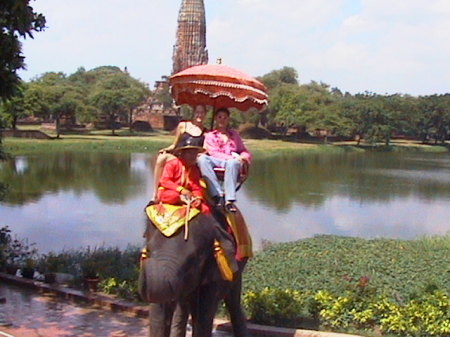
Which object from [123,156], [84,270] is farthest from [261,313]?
[123,156]

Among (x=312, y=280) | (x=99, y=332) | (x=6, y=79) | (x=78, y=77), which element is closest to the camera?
(x=99, y=332)

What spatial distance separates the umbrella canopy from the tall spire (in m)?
51.6

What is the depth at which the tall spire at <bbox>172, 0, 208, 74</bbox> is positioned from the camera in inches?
2210

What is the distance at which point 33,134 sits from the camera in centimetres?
4081

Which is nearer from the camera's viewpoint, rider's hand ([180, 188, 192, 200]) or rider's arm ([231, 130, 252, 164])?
rider's hand ([180, 188, 192, 200])

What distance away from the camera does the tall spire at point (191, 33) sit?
56.1 meters

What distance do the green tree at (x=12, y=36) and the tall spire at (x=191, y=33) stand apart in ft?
161

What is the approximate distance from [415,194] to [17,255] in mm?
17307

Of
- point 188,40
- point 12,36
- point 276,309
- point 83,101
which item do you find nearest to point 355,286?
point 276,309

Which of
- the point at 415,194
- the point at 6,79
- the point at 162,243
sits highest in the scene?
the point at 6,79

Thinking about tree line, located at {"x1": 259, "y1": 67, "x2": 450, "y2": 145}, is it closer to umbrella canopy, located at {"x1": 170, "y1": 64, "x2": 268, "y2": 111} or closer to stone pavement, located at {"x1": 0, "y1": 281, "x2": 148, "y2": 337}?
stone pavement, located at {"x1": 0, "y1": 281, "x2": 148, "y2": 337}

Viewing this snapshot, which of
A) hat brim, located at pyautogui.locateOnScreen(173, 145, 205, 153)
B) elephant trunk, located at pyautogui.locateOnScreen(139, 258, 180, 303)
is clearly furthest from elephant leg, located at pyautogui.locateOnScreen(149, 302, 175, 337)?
hat brim, located at pyautogui.locateOnScreen(173, 145, 205, 153)

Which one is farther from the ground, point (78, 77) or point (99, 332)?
point (78, 77)

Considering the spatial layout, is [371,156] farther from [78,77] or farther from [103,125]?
[78,77]
